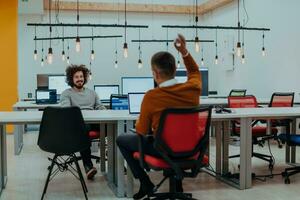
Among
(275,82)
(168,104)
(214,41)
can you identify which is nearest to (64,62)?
(214,41)

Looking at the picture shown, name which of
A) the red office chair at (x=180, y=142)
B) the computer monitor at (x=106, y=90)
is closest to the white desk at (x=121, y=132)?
the red office chair at (x=180, y=142)

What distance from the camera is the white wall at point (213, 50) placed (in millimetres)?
9156

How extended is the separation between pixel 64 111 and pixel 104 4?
937 cm

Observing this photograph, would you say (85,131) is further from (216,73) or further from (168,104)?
(216,73)

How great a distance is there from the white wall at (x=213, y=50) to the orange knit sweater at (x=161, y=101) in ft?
20.3

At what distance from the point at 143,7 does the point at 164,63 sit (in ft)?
33.0

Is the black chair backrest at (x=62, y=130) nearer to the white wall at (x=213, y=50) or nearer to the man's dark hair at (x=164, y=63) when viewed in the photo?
the man's dark hair at (x=164, y=63)

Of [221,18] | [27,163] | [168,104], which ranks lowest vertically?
[27,163]

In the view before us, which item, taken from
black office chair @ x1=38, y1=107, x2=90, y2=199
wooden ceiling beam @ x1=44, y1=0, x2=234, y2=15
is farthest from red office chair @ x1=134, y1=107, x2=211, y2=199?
wooden ceiling beam @ x1=44, y1=0, x2=234, y2=15

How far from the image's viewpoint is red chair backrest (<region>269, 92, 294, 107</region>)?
690cm

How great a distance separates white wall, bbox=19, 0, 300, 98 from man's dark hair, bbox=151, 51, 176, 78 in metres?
6.24

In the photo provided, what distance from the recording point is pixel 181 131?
305cm

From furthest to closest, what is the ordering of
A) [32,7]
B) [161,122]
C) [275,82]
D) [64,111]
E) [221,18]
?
1. [221,18]
2. [32,7]
3. [275,82]
4. [64,111]
5. [161,122]

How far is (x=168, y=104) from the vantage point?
3.05 meters
